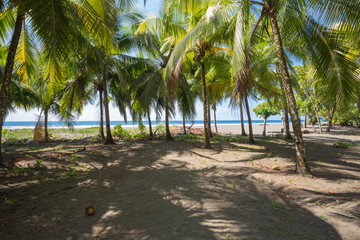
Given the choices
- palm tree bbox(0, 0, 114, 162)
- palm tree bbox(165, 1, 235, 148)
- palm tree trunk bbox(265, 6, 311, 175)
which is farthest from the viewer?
palm tree bbox(165, 1, 235, 148)

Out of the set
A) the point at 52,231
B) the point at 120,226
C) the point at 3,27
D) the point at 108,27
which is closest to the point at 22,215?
the point at 52,231

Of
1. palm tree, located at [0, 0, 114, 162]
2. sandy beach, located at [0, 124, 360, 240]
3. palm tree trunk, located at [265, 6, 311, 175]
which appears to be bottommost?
sandy beach, located at [0, 124, 360, 240]

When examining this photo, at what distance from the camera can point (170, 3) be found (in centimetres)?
600

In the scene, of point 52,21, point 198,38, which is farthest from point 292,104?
point 52,21

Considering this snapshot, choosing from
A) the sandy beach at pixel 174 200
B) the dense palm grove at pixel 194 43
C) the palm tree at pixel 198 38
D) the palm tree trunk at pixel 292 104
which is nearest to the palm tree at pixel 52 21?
the dense palm grove at pixel 194 43

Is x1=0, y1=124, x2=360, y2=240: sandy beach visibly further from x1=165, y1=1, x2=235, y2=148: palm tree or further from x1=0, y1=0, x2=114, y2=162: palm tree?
x1=165, y1=1, x2=235, y2=148: palm tree

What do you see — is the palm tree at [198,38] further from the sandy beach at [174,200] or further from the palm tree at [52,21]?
the sandy beach at [174,200]

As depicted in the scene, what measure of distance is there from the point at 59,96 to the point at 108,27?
25.4 ft

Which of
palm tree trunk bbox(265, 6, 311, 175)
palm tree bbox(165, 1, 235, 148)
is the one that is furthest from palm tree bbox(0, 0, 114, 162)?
palm tree trunk bbox(265, 6, 311, 175)

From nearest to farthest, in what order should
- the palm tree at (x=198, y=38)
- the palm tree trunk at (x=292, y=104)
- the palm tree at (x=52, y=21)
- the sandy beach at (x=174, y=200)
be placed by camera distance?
the sandy beach at (x=174, y=200)
the palm tree at (x=52, y=21)
the palm tree trunk at (x=292, y=104)
the palm tree at (x=198, y=38)

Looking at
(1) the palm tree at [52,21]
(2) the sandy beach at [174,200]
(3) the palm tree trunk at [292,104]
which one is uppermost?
(1) the palm tree at [52,21]

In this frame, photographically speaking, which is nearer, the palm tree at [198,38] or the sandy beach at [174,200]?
the sandy beach at [174,200]

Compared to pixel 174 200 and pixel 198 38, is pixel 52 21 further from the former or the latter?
pixel 174 200

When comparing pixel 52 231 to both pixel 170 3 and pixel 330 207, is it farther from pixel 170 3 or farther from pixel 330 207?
pixel 170 3
